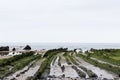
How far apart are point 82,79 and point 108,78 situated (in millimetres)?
2277

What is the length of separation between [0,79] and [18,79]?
59.1 inches

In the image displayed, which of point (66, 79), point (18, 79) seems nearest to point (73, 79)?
point (66, 79)

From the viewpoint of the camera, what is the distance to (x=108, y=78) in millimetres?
29609

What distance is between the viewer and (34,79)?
1110 inches

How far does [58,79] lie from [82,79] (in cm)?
199

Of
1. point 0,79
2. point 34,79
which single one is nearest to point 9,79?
point 0,79

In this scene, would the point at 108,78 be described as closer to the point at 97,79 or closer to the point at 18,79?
the point at 97,79

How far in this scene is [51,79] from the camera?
94.7ft

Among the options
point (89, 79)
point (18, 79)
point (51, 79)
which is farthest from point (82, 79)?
point (18, 79)

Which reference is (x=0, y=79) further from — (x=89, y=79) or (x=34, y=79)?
(x=89, y=79)

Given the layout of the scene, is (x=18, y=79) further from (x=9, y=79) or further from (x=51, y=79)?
(x=51, y=79)

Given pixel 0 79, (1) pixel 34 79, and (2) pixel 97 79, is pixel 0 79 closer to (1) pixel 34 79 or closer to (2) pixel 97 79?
(1) pixel 34 79

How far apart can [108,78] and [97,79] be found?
1.46 m

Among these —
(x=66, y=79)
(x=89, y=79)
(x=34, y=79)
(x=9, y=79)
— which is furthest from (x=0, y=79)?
(x=89, y=79)
